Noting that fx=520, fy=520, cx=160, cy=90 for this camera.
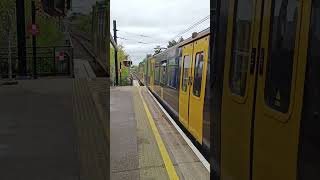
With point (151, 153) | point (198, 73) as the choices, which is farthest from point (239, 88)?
point (198, 73)

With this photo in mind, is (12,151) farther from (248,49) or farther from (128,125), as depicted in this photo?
(128,125)

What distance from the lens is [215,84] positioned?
4.29 m

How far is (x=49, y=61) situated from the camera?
3873mm

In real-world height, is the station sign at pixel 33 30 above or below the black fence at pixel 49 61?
above

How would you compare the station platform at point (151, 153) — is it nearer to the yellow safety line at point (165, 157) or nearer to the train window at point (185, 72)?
the yellow safety line at point (165, 157)

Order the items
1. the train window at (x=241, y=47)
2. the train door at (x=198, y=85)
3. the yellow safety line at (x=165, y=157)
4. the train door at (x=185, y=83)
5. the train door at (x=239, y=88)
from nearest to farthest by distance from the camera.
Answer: the train door at (x=239, y=88), the train window at (x=241, y=47), the yellow safety line at (x=165, y=157), the train door at (x=198, y=85), the train door at (x=185, y=83)

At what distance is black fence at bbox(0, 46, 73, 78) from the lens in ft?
12.4

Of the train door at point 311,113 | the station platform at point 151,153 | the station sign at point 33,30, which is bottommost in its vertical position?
the station platform at point 151,153

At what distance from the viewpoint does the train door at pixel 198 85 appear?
9.47 meters

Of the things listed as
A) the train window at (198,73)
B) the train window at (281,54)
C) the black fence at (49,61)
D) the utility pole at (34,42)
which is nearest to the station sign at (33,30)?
the utility pole at (34,42)

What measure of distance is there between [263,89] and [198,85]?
283 inches

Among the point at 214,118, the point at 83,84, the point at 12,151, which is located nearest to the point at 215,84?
the point at 214,118

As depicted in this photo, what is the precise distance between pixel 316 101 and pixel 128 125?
11.3 meters

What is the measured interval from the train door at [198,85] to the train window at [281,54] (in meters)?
6.32
